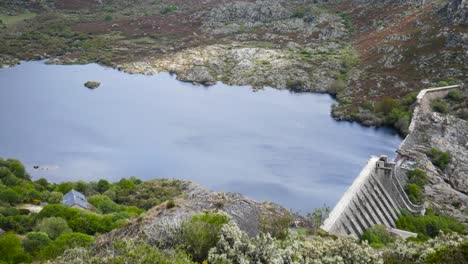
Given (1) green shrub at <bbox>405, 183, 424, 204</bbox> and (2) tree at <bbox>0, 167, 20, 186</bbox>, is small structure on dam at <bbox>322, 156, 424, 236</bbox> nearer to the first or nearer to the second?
(1) green shrub at <bbox>405, 183, 424, 204</bbox>

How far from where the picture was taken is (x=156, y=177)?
72.9 metres

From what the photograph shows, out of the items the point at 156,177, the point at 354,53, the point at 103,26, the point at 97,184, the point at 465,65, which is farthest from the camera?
the point at 103,26

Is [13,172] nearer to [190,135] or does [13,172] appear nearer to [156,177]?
[156,177]

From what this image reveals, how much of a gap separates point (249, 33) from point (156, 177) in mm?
84840

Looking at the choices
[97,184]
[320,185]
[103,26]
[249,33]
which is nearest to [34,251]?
[97,184]

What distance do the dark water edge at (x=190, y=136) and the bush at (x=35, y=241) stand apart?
95.6 feet

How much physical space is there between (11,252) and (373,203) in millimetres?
31796

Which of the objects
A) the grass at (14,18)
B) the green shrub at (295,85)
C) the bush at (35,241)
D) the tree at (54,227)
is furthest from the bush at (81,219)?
the grass at (14,18)

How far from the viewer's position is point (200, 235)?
22.5 meters

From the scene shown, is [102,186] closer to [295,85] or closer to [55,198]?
[55,198]

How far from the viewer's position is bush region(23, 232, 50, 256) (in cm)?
4159

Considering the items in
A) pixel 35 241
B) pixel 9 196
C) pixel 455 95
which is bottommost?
pixel 9 196

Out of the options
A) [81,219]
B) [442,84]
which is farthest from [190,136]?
[442,84]

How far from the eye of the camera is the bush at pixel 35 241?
41594 millimetres
